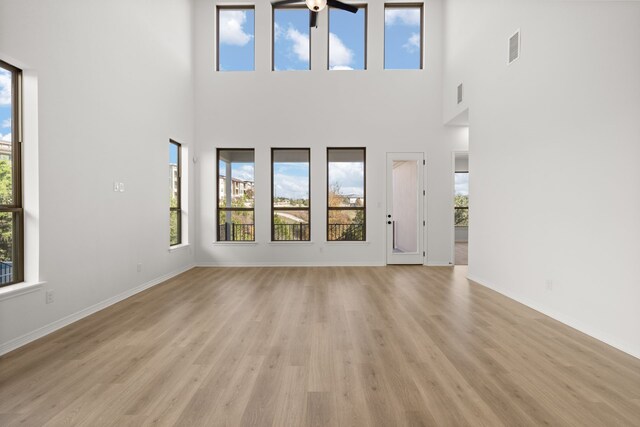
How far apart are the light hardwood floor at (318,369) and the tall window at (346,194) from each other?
9.40 feet

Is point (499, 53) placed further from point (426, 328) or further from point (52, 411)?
point (52, 411)

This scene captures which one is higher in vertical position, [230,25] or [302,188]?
[230,25]

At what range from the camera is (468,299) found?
163 inches

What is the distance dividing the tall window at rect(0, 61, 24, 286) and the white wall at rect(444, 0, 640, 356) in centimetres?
527

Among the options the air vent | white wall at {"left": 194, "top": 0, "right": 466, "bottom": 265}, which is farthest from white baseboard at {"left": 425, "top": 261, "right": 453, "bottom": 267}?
the air vent

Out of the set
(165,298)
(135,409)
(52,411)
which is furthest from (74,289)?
(135,409)

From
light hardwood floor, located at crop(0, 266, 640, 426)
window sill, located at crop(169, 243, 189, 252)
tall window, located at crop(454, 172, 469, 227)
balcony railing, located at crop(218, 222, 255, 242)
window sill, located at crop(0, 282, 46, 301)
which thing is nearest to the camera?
light hardwood floor, located at crop(0, 266, 640, 426)

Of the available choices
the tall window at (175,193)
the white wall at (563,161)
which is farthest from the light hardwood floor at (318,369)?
the tall window at (175,193)

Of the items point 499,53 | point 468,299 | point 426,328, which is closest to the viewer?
point 426,328

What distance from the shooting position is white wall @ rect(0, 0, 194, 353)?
2.88m

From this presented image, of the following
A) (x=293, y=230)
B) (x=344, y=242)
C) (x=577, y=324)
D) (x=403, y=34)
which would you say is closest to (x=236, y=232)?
(x=293, y=230)

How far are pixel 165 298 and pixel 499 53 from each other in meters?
5.77

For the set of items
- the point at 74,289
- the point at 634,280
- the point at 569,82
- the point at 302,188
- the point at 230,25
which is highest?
the point at 230,25

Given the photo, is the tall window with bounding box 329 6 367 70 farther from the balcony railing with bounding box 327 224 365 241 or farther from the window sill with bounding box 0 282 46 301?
the window sill with bounding box 0 282 46 301
